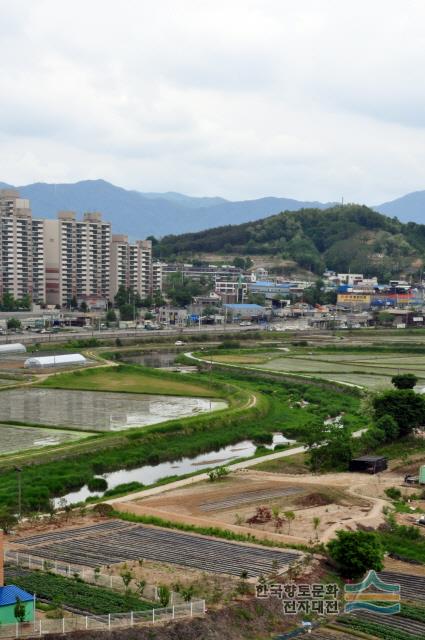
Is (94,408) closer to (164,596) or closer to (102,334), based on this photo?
(164,596)

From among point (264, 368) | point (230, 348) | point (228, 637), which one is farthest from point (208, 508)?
point (230, 348)

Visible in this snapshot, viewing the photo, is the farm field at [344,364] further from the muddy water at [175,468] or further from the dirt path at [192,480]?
the dirt path at [192,480]

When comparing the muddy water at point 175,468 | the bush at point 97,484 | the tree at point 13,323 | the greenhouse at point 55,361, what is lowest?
the muddy water at point 175,468

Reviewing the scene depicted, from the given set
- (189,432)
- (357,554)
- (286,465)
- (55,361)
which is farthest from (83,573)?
(55,361)

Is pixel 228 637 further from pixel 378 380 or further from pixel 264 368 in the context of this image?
pixel 264 368

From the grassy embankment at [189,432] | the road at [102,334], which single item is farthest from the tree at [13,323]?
the grassy embankment at [189,432]

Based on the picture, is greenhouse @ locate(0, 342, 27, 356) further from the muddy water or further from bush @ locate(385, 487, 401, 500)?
bush @ locate(385, 487, 401, 500)
